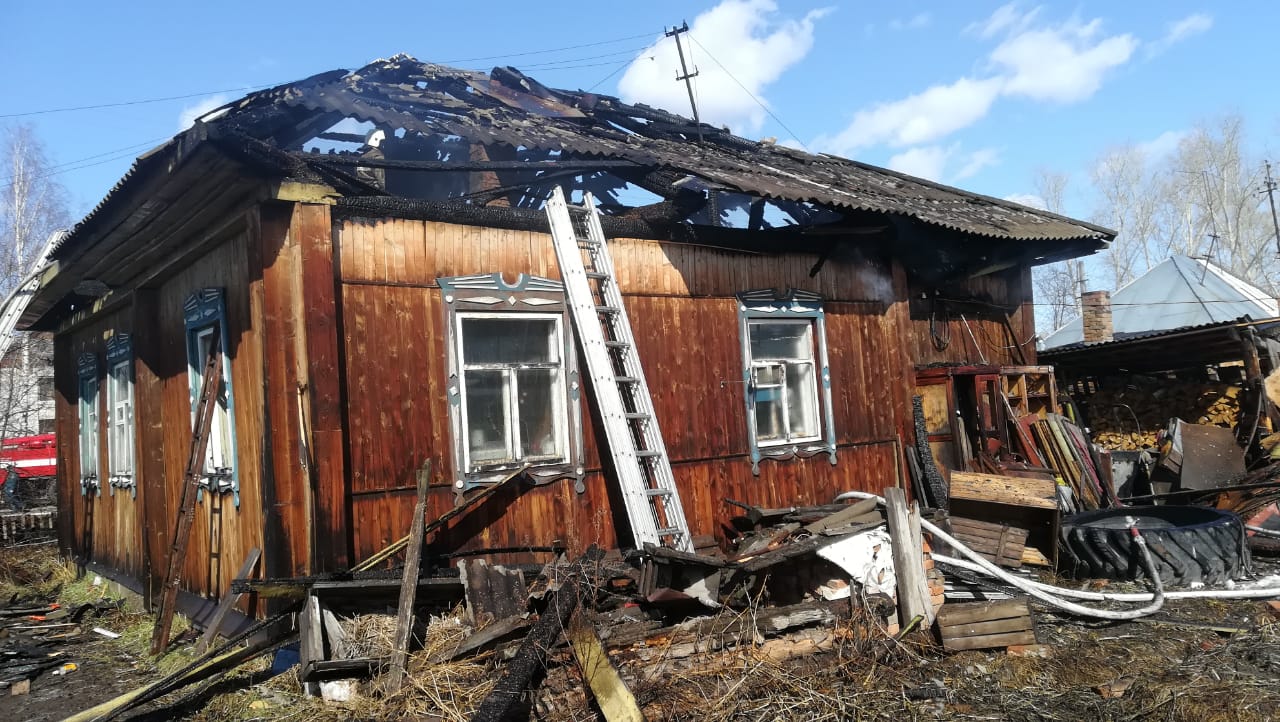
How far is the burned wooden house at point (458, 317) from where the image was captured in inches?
224

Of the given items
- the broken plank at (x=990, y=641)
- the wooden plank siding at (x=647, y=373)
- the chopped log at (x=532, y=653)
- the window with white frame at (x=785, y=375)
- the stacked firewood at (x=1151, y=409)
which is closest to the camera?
the chopped log at (x=532, y=653)

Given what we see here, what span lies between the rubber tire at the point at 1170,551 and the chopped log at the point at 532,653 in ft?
14.6

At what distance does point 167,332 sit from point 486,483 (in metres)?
3.87

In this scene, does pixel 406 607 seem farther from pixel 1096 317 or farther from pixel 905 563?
pixel 1096 317

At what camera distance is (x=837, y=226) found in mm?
8250

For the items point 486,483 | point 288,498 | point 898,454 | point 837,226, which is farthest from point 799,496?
point 288,498

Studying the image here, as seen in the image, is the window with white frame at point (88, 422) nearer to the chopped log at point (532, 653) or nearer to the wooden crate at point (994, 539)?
the chopped log at point (532, 653)

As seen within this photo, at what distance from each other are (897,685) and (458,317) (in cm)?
384

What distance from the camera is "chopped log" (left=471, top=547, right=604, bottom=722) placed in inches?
159

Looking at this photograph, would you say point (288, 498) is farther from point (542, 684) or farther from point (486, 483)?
point (542, 684)

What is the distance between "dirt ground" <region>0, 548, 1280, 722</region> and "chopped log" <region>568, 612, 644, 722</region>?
0.37ft

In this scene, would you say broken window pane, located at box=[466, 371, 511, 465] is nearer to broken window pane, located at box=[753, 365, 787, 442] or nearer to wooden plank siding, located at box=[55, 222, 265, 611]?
wooden plank siding, located at box=[55, 222, 265, 611]

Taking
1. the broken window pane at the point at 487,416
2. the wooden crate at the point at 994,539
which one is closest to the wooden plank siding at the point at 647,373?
the broken window pane at the point at 487,416

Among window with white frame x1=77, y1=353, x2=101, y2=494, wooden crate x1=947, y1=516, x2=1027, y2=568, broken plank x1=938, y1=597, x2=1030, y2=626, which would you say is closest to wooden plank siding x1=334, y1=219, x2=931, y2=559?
wooden crate x1=947, y1=516, x2=1027, y2=568
